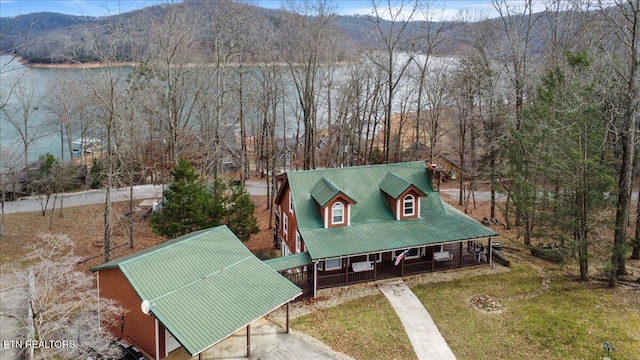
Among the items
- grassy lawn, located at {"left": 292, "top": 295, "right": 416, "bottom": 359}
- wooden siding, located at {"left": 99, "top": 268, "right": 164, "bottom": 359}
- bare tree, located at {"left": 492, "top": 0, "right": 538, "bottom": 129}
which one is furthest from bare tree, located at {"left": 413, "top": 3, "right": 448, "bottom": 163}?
wooden siding, located at {"left": 99, "top": 268, "right": 164, "bottom": 359}

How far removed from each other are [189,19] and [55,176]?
48.5ft

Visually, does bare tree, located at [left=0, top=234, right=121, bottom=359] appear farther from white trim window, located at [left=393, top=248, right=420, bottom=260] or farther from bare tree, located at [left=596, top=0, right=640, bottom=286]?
bare tree, located at [left=596, top=0, right=640, bottom=286]

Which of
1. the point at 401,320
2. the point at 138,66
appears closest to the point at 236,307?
the point at 401,320

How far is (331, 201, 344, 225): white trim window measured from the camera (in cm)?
2112

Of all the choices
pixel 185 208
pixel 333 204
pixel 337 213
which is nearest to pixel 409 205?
pixel 337 213

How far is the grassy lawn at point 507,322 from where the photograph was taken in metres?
15.9

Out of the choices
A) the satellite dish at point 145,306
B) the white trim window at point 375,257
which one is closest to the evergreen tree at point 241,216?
the white trim window at point 375,257

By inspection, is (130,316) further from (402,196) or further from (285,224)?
(402,196)

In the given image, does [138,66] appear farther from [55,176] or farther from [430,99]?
[430,99]

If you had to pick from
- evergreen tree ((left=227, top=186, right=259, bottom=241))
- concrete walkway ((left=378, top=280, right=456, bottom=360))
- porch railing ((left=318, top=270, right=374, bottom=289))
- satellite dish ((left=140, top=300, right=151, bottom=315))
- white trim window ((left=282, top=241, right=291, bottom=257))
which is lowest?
concrete walkway ((left=378, top=280, right=456, bottom=360))

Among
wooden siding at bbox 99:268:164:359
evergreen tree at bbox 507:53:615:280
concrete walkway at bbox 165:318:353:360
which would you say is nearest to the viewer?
wooden siding at bbox 99:268:164:359

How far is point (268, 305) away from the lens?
15.1 metres

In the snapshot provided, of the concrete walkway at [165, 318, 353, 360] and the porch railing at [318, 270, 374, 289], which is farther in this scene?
the porch railing at [318, 270, 374, 289]

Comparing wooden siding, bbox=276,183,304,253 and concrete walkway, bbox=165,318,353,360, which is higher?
wooden siding, bbox=276,183,304,253
